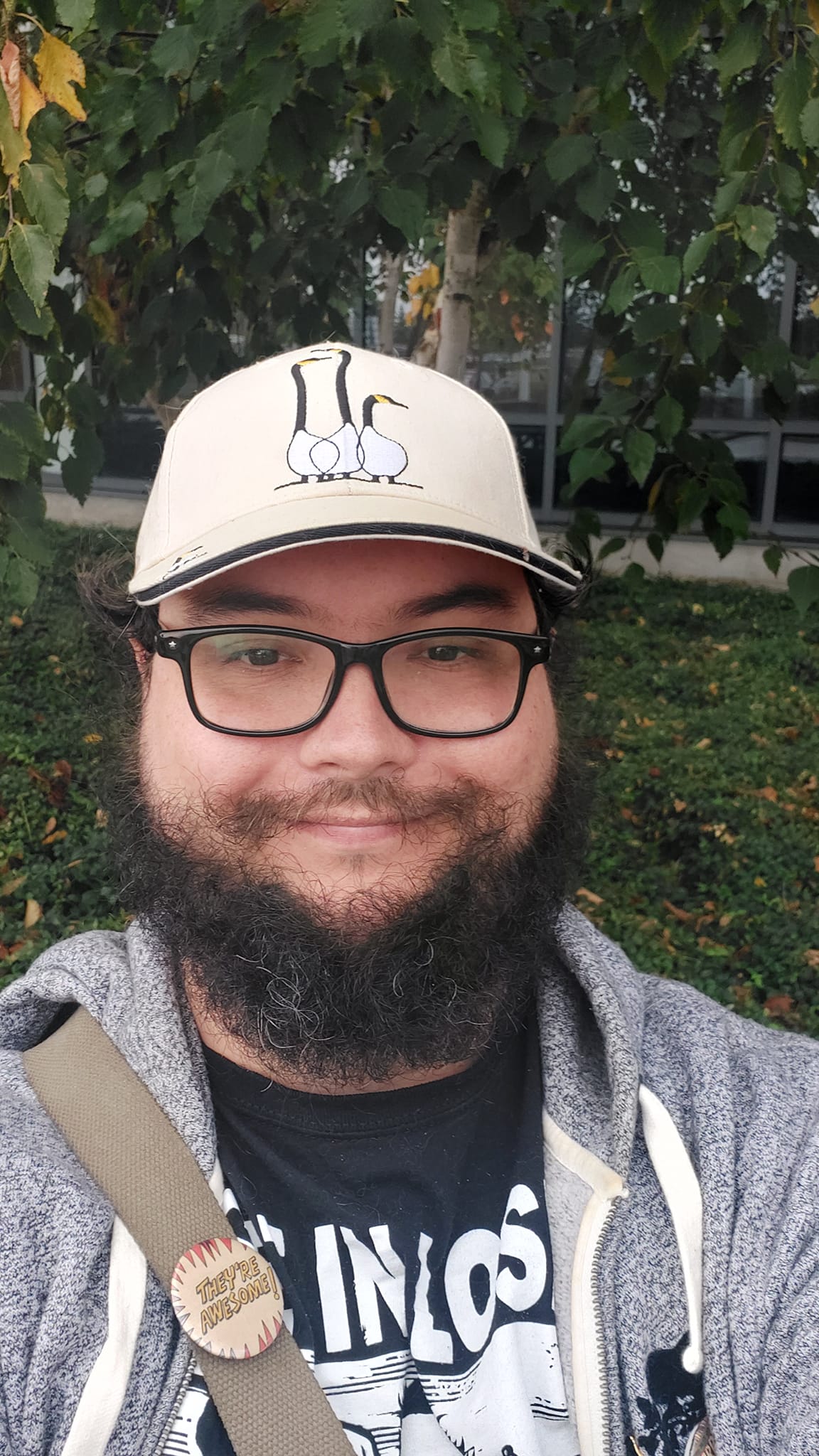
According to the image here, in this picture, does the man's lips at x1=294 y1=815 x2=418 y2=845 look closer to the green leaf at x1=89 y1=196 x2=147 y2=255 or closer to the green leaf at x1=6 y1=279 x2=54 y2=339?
the green leaf at x1=6 y1=279 x2=54 y2=339

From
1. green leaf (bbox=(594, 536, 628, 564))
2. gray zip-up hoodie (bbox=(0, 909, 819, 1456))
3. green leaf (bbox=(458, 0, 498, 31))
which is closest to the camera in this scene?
gray zip-up hoodie (bbox=(0, 909, 819, 1456))

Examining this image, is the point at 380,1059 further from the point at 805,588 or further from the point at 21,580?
the point at 805,588

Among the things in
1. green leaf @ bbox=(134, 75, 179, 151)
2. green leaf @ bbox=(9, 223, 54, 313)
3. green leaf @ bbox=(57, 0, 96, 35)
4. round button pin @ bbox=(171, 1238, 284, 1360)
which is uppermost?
green leaf @ bbox=(134, 75, 179, 151)

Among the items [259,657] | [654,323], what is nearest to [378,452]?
[259,657]

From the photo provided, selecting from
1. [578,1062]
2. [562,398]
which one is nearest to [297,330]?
[578,1062]

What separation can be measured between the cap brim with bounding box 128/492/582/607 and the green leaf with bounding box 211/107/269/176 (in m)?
1.17

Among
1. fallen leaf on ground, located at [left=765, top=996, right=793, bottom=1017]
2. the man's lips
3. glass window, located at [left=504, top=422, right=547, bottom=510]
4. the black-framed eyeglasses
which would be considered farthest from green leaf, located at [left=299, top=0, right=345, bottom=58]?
glass window, located at [left=504, top=422, right=547, bottom=510]

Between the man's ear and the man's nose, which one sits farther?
the man's ear

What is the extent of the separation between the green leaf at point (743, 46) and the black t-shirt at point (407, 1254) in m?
1.79

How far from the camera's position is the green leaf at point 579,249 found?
101 inches

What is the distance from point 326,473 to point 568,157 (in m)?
1.54

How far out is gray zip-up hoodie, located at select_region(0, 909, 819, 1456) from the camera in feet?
4.00

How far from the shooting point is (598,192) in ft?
8.34

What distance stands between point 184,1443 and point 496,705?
0.92 meters
